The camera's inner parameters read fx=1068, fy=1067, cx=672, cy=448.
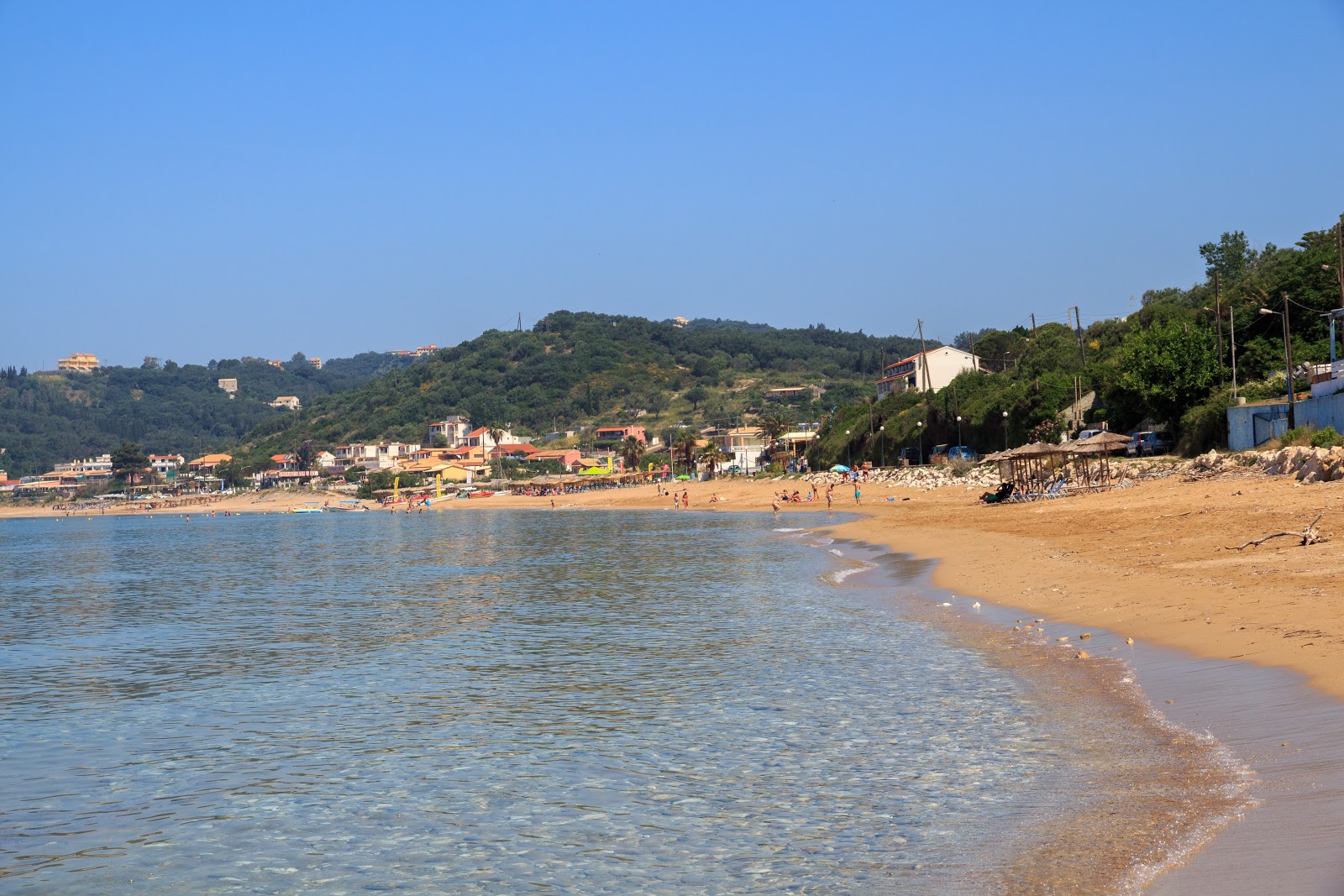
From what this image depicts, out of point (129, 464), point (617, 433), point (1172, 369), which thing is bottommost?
point (1172, 369)

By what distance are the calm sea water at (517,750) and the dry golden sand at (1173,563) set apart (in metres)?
2.46

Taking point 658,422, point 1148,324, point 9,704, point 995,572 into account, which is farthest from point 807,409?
point 9,704

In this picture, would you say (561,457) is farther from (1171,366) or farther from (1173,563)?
(1173,563)

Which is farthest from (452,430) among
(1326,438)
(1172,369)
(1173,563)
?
(1173,563)

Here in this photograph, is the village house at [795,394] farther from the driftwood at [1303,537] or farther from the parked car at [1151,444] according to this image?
the driftwood at [1303,537]

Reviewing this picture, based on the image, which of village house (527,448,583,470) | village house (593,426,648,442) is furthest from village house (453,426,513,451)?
village house (593,426,648,442)

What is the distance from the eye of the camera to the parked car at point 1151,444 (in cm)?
4575

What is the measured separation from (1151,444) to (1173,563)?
30818 millimetres

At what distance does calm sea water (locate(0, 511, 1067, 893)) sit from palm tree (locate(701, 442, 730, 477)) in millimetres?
92426

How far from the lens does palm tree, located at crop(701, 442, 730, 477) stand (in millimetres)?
115213

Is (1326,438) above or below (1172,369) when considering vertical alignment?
below

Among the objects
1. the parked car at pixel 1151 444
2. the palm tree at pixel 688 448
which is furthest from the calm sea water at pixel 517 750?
the palm tree at pixel 688 448

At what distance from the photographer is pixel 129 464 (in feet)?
603

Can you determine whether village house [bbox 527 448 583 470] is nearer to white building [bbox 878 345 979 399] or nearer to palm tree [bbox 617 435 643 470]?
palm tree [bbox 617 435 643 470]
